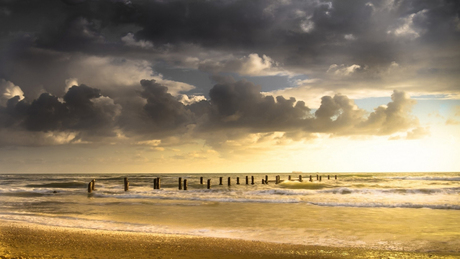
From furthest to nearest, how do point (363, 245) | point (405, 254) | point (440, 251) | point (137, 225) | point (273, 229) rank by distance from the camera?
point (137, 225), point (273, 229), point (363, 245), point (440, 251), point (405, 254)

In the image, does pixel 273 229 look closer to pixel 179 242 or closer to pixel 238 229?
pixel 238 229

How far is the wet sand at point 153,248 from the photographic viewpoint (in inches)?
289

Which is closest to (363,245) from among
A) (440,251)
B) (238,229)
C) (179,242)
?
(440,251)

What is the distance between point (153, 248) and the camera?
7945 millimetres

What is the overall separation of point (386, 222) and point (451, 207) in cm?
757

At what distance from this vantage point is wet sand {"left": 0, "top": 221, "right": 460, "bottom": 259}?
7352 mm

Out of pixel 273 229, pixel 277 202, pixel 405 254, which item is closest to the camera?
pixel 405 254

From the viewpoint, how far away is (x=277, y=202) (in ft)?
73.0

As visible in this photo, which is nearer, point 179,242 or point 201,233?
point 179,242

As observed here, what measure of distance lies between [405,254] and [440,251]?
4.39ft

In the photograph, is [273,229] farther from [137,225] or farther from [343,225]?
[137,225]

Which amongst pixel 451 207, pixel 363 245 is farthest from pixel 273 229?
pixel 451 207

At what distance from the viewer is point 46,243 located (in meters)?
Result: 8.48

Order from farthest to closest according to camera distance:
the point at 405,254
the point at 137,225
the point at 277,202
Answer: the point at 277,202 → the point at 137,225 → the point at 405,254
